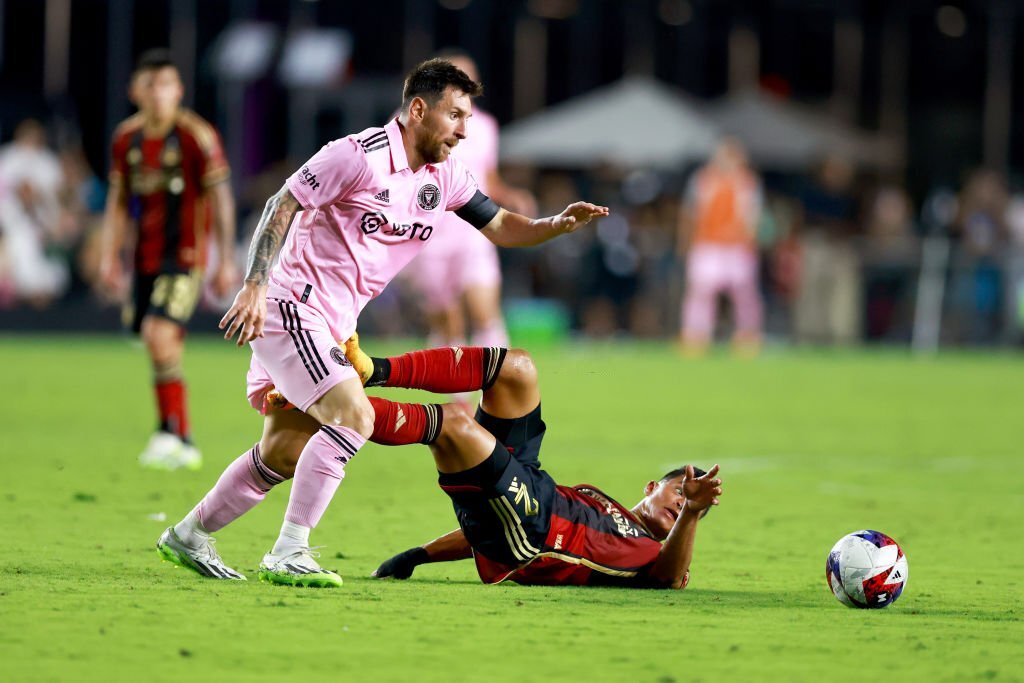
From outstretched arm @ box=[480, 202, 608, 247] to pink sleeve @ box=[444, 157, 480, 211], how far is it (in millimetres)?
157

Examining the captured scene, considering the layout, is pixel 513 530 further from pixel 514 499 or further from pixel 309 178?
pixel 309 178

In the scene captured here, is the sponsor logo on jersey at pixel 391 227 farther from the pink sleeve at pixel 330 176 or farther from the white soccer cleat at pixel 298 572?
the white soccer cleat at pixel 298 572

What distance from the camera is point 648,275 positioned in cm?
2508

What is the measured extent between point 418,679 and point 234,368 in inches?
590

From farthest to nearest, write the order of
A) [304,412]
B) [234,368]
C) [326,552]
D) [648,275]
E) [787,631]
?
[648,275] → [234,368] → [326,552] → [304,412] → [787,631]

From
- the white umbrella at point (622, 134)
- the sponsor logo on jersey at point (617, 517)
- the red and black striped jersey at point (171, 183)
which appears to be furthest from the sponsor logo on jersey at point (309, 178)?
the white umbrella at point (622, 134)

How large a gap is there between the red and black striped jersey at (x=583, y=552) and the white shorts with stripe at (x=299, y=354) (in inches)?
32.2

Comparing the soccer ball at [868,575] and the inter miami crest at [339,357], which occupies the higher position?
the inter miami crest at [339,357]

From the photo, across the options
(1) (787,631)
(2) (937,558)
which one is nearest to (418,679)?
(1) (787,631)

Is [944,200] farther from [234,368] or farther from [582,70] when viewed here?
[234,368]

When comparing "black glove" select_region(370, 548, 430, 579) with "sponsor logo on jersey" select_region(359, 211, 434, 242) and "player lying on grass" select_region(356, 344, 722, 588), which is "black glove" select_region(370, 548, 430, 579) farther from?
"sponsor logo on jersey" select_region(359, 211, 434, 242)

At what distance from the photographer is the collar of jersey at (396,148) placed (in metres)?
6.22

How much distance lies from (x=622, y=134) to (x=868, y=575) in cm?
2036

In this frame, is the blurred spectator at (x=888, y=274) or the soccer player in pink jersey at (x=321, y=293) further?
the blurred spectator at (x=888, y=274)
